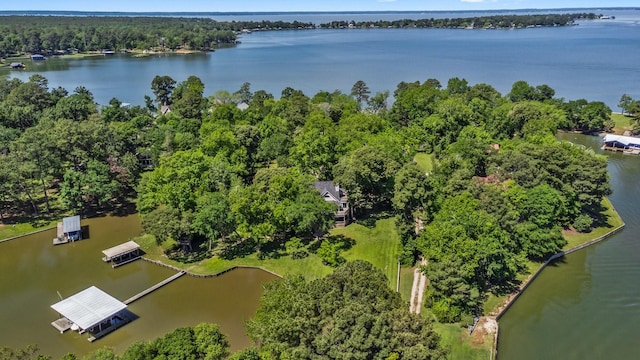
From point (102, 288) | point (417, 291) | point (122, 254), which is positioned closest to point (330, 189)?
point (417, 291)

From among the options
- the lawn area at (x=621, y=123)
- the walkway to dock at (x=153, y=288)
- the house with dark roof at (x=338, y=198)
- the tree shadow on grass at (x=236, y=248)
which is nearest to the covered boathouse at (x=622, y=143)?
the lawn area at (x=621, y=123)

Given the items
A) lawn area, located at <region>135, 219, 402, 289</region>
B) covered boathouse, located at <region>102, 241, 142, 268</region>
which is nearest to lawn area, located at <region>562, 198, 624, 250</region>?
lawn area, located at <region>135, 219, 402, 289</region>

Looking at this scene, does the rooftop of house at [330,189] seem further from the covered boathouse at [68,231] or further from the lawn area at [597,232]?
the covered boathouse at [68,231]

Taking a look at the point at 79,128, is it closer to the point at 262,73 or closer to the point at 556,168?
the point at 556,168

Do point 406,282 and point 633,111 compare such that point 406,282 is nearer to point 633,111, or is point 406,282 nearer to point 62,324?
point 62,324

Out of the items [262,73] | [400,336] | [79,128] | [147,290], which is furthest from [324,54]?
[400,336]

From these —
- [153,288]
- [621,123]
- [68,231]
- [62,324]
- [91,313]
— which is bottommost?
[62,324]
